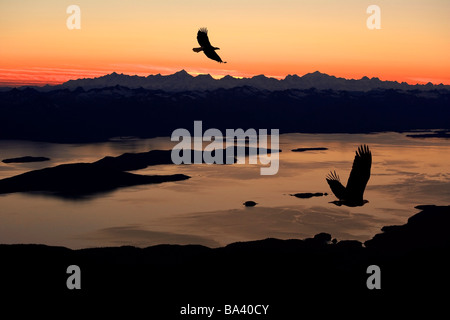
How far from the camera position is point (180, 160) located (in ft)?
565

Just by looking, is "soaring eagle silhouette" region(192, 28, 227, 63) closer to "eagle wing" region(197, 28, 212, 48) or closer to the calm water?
"eagle wing" region(197, 28, 212, 48)

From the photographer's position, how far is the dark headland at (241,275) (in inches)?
1850

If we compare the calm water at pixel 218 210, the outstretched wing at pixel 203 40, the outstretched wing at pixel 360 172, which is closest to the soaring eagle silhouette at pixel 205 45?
the outstretched wing at pixel 203 40

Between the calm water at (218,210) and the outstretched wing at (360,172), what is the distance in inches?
2206

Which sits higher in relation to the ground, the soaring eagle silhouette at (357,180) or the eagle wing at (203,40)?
the eagle wing at (203,40)

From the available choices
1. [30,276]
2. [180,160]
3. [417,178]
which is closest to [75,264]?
[30,276]

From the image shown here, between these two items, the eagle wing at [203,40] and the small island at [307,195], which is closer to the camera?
the eagle wing at [203,40]

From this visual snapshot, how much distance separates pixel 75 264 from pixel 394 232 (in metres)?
38.5

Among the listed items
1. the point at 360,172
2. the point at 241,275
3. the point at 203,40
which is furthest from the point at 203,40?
the point at 241,275

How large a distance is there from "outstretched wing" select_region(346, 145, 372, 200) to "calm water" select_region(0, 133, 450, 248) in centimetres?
5604

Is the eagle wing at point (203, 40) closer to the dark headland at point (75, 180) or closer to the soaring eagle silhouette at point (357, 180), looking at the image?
the soaring eagle silhouette at point (357, 180)

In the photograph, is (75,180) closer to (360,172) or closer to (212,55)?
(212,55)

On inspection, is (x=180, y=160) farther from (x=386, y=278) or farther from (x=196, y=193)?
(x=386, y=278)
